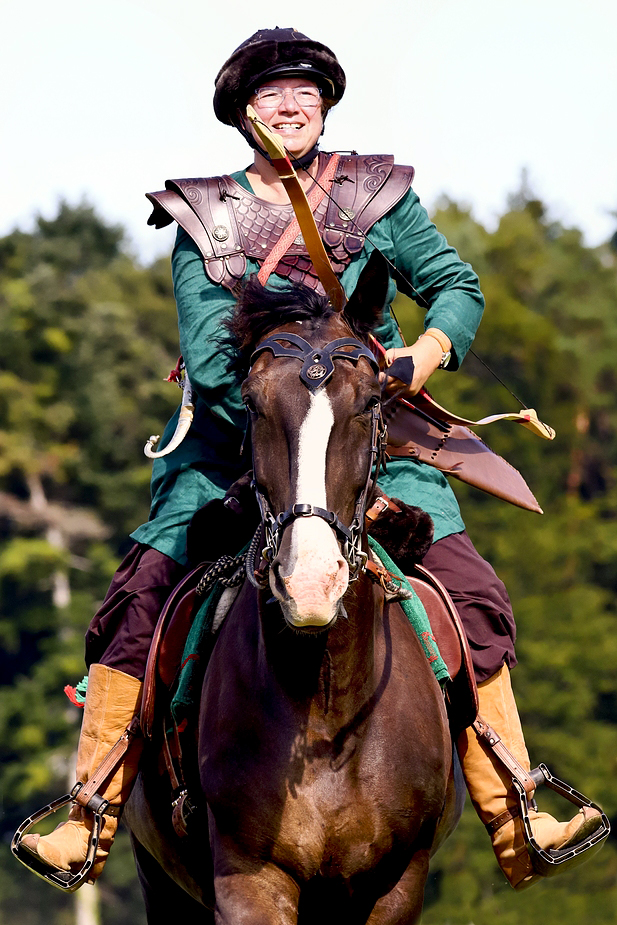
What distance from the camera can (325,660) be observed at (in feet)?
18.5

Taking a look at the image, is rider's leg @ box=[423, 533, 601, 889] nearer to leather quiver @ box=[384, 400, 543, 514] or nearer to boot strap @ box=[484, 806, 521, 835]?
boot strap @ box=[484, 806, 521, 835]

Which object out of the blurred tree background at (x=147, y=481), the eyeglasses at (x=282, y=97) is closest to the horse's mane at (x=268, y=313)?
the eyeglasses at (x=282, y=97)

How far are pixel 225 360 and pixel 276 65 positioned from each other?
4.92ft

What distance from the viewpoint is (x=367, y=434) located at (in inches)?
213

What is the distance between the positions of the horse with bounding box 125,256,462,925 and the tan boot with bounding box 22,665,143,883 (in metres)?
0.86

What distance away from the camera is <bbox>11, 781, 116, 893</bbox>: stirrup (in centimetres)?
654

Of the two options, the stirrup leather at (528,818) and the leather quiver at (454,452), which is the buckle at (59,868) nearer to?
the stirrup leather at (528,818)

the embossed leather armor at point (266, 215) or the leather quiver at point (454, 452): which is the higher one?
the embossed leather armor at point (266, 215)

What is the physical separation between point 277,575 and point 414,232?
2615 millimetres

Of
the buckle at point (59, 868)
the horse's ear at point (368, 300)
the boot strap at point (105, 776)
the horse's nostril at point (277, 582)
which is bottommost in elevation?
the buckle at point (59, 868)

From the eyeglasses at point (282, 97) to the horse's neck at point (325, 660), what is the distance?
257 cm

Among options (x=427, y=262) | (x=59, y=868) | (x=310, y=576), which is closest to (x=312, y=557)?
(x=310, y=576)

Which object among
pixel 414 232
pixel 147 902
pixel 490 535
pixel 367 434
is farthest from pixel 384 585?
pixel 490 535

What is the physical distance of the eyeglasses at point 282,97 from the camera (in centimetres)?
713
